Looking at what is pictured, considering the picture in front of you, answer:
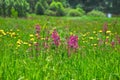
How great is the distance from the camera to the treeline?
35.7 m

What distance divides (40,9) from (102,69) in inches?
1935

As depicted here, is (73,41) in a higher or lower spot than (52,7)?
higher

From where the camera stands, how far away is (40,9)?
52594 mm

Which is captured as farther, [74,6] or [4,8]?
[74,6]

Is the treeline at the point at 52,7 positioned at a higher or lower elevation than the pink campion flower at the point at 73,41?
lower

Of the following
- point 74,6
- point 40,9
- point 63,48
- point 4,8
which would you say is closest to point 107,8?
point 74,6

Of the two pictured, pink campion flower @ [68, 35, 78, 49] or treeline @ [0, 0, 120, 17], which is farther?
treeline @ [0, 0, 120, 17]

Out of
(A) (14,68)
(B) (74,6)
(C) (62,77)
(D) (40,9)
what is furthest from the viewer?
(B) (74,6)

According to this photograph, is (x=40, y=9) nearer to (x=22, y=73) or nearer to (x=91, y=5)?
(x=91, y=5)

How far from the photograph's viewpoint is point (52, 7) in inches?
2142

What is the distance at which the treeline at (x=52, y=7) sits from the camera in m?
35.7

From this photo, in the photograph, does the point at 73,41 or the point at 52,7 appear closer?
the point at 73,41

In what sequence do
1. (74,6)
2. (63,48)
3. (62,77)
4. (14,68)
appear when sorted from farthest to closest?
(74,6) → (63,48) → (14,68) → (62,77)

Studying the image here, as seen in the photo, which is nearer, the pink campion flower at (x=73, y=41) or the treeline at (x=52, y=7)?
the pink campion flower at (x=73, y=41)
